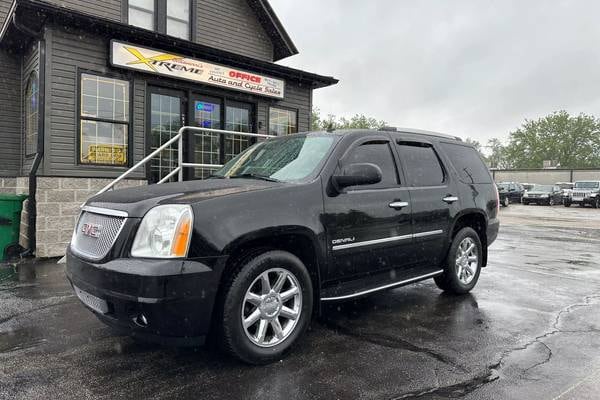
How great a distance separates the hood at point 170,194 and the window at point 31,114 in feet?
22.6

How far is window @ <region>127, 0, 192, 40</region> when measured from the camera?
10805mm

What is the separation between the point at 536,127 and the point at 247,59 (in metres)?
62.0

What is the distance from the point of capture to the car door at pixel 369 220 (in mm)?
3779

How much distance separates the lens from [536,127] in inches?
2415

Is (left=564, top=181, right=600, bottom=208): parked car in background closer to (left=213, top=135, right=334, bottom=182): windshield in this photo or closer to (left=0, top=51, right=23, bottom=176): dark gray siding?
(left=213, top=135, right=334, bottom=182): windshield

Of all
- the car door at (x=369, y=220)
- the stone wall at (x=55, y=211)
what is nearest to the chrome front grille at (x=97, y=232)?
the car door at (x=369, y=220)

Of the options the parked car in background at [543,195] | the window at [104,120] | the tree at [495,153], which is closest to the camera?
the window at [104,120]

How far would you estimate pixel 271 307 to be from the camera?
332 cm

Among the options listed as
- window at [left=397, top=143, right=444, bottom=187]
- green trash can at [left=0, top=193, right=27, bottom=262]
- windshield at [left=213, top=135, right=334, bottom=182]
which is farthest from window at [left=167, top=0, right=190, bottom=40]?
window at [left=397, top=143, right=444, bottom=187]

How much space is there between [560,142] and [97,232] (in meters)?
67.2

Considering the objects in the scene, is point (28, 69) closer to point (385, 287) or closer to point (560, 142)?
point (385, 287)

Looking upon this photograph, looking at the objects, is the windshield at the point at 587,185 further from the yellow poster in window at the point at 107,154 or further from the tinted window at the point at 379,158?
the tinted window at the point at 379,158

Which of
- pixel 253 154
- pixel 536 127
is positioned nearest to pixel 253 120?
pixel 253 154

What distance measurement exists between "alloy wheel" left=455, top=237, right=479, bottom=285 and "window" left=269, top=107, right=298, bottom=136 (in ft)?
24.2
